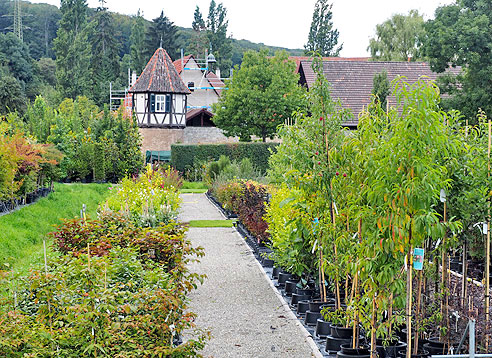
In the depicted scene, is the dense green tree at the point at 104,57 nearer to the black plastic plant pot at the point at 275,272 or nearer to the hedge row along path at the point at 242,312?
the hedge row along path at the point at 242,312

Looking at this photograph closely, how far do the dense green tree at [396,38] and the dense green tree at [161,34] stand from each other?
24980 millimetres

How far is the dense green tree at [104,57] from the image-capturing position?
55.8 metres

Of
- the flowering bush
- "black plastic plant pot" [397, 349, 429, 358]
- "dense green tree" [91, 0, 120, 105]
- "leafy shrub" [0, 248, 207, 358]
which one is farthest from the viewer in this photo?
"dense green tree" [91, 0, 120, 105]

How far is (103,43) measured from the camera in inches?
2527

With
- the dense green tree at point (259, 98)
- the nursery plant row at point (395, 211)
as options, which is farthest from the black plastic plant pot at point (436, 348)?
the dense green tree at point (259, 98)

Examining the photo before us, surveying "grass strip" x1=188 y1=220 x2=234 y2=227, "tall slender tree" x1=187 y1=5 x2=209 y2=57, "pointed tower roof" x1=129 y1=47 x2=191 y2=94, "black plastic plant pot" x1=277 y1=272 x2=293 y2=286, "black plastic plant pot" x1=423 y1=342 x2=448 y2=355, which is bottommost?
"grass strip" x1=188 y1=220 x2=234 y2=227

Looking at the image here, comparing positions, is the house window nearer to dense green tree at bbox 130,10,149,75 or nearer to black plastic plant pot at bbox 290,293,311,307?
dense green tree at bbox 130,10,149,75

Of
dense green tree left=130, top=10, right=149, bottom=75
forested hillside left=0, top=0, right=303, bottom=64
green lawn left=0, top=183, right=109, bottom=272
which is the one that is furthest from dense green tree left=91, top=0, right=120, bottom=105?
green lawn left=0, top=183, right=109, bottom=272

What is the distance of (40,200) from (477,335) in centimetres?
1266

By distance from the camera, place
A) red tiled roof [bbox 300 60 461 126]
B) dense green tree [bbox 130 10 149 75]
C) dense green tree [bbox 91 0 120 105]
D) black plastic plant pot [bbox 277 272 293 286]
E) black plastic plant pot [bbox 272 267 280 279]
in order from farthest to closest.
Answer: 1. dense green tree [bbox 130 10 149 75]
2. dense green tree [bbox 91 0 120 105]
3. red tiled roof [bbox 300 60 461 126]
4. black plastic plant pot [bbox 272 267 280 279]
5. black plastic plant pot [bbox 277 272 293 286]

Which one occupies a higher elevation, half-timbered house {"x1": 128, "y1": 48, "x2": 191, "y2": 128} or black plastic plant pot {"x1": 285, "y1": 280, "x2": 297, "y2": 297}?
half-timbered house {"x1": 128, "y1": 48, "x2": 191, "y2": 128}

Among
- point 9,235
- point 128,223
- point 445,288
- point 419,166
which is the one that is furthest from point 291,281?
point 9,235

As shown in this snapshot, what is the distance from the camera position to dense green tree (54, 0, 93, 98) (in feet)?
170

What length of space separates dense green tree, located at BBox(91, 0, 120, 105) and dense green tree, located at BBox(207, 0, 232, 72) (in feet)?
35.2
